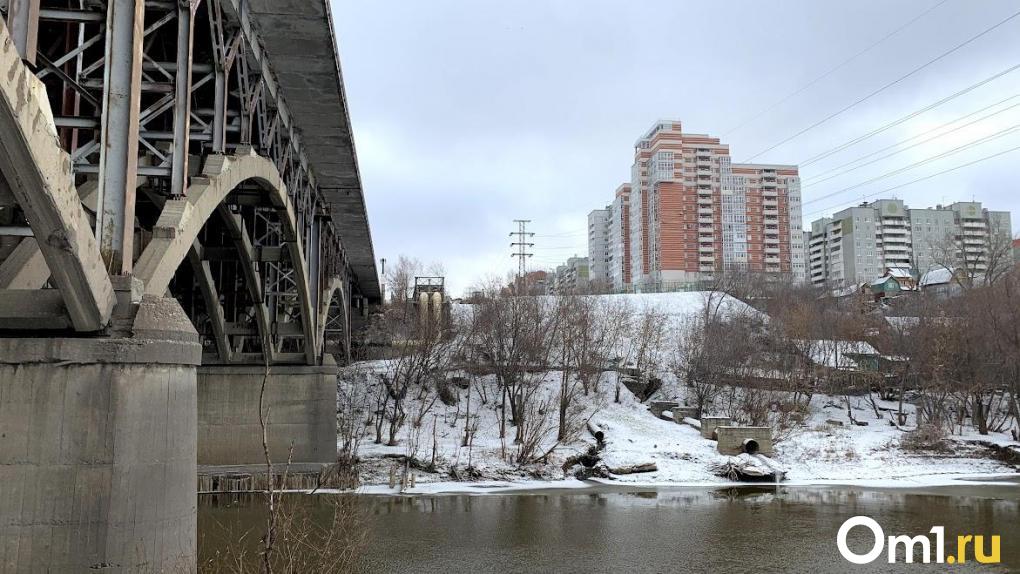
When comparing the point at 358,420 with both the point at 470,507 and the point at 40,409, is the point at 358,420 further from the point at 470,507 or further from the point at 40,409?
the point at 40,409

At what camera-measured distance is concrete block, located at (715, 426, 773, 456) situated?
3069cm

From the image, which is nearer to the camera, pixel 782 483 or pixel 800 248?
pixel 782 483

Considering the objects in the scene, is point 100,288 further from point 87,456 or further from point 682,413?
point 682,413

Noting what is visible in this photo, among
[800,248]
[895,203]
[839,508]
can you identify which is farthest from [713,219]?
[839,508]

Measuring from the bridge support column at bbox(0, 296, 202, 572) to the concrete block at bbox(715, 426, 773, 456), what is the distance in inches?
1067

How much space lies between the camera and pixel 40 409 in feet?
20.0

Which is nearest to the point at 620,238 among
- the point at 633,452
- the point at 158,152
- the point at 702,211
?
the point at 702,211

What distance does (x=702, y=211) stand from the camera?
109 meters

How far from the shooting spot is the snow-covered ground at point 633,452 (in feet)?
91.8

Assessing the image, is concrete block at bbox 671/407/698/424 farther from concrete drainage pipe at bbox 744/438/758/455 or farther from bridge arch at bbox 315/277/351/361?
bridge arch at bbox 315/277/351/361

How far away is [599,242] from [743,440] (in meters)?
119

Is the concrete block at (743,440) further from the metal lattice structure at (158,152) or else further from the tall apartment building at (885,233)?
the tall apartment building at (885,233)

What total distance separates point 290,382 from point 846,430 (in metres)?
25.8

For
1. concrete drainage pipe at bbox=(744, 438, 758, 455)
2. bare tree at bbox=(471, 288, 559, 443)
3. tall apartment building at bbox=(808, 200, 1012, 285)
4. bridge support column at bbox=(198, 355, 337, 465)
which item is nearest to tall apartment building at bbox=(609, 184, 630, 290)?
tall apartment building at bbox=(808, 200, 1012, 285)
